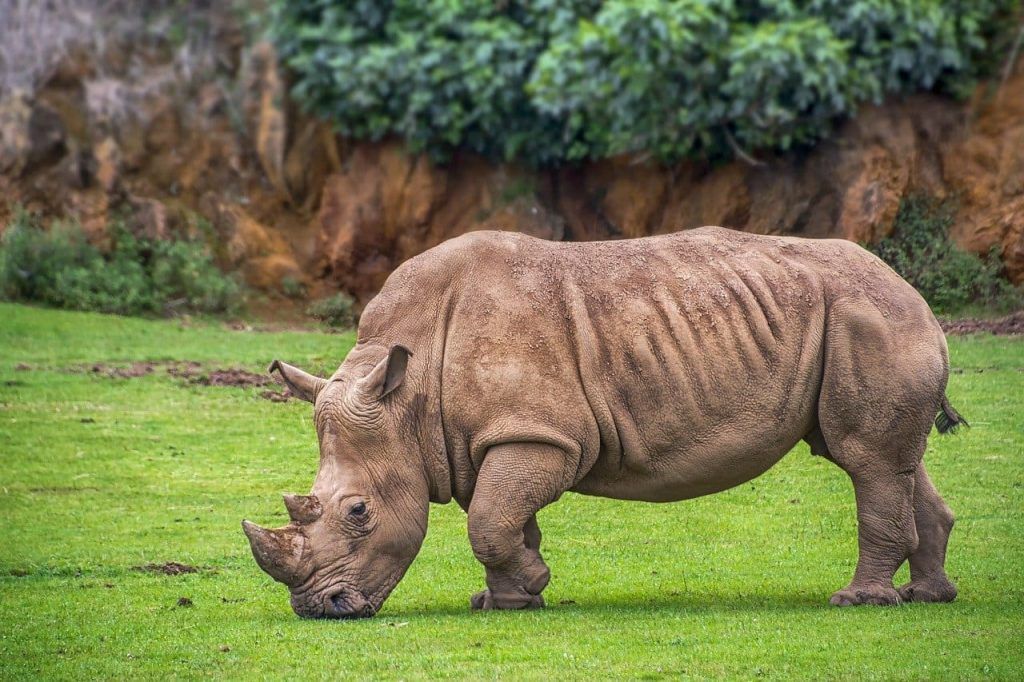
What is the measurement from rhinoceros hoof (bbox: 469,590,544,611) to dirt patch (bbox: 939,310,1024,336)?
8.05m

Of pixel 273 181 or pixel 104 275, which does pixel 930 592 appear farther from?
pixel 273 181

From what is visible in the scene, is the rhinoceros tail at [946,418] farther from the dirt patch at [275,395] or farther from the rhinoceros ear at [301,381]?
the dirt patch at [275,395]

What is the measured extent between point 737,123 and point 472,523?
39.0ft

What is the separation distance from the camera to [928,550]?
982 cm

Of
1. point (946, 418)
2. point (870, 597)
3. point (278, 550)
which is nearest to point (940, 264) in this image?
point (946, 418)

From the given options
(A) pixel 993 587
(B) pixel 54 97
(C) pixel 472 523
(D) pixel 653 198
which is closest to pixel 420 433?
(C) pixel 472 523

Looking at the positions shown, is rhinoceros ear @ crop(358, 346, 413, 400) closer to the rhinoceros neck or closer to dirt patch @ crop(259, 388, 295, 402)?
the rhinoceros neck

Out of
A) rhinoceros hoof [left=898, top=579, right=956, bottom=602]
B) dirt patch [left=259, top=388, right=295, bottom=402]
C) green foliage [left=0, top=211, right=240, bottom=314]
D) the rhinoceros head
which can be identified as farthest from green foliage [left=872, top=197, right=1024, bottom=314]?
the rhinoceros head

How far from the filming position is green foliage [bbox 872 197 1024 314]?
59.5ft

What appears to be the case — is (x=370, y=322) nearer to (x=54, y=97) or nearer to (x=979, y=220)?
(x=979, y=220)

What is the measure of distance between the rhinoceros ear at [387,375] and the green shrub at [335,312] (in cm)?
1289

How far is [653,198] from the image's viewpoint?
72.6 feet

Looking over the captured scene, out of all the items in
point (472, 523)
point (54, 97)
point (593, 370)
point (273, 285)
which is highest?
point (593, 370)

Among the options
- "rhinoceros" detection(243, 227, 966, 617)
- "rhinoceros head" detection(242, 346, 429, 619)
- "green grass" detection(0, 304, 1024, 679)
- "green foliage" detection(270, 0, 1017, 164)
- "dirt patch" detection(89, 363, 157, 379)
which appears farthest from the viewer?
"green foliage" detection(270, 0, 1017, 164)
